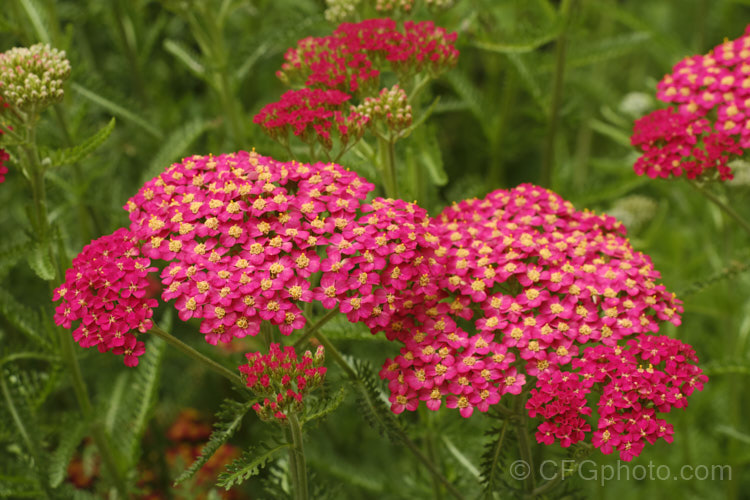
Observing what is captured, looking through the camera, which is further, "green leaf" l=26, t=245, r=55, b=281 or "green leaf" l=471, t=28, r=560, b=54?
"green leaf" l=471, t=28, r=560, b=54

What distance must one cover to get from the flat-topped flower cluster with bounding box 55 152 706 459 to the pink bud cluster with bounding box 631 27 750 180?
451mm

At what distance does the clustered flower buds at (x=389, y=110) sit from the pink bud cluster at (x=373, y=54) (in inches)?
5.6

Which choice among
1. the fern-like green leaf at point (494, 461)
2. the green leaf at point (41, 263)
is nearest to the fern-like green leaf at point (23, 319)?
the green leaf at point (41, 263)

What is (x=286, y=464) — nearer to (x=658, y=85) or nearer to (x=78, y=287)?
(x=78, y=287)

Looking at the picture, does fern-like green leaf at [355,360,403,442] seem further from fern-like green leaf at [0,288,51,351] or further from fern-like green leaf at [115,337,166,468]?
fern-like green leaf at [0,288,51,351]

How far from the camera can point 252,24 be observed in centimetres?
413

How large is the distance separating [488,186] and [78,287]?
233 cm

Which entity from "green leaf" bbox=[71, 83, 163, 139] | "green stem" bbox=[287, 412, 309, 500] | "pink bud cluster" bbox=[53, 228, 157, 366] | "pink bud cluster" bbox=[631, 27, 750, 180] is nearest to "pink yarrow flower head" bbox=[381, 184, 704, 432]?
"green stem" bbox=[287, 412, 309, 500]

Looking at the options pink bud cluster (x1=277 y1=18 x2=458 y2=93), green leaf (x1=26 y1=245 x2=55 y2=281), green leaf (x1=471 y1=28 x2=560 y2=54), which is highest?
green leaf (x1=471 y1=28 x2=560 y2=54)

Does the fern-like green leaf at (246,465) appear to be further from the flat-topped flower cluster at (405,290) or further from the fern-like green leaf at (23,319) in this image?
the fern-like green leaf at (23,319)

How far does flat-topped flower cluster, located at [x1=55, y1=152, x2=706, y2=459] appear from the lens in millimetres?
1894

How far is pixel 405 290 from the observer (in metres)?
2.14

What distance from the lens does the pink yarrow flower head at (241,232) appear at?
1.88 metres

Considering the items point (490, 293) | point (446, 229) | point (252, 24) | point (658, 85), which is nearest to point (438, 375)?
point (490, 293)
